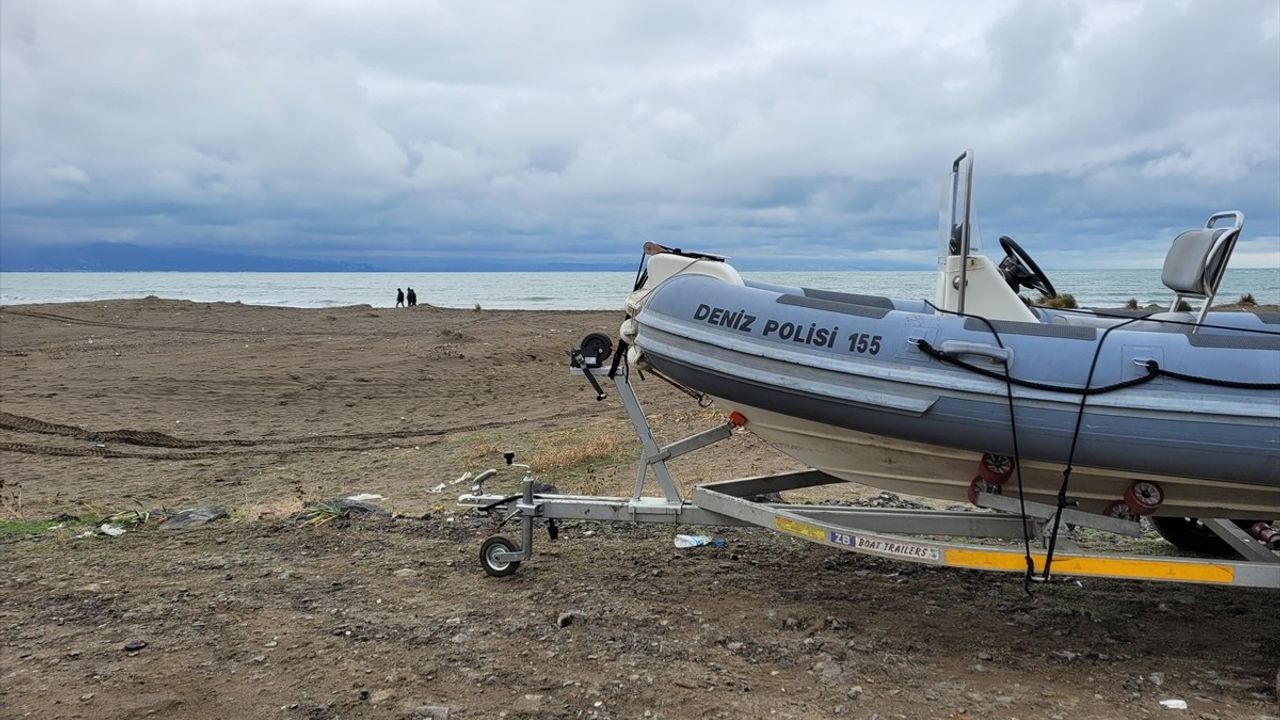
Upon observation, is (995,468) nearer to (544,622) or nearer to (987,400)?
(987,400)

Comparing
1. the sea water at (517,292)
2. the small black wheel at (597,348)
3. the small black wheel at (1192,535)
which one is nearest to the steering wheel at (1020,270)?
the small black wheel at (1192,535)

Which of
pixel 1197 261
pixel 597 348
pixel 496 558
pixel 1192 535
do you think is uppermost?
pixel 1197 261

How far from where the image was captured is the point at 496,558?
450cm

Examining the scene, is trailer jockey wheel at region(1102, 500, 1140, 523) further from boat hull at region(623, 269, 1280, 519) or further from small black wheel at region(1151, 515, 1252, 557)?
small black wheel at region(1151, 515, 1252, 557)

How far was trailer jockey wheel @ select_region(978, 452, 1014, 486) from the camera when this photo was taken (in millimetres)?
3531

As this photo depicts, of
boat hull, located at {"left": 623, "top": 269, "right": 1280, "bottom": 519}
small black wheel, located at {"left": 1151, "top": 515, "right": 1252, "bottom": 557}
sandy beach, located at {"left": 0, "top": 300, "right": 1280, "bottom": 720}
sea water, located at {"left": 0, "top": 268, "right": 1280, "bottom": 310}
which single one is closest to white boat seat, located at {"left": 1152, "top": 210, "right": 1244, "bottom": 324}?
boat hull, located at {"left": 623, "top": 269, "right": 1280, "bottom": 519}

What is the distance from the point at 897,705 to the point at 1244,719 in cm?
117

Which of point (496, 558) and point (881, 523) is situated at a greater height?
point (881, 523)

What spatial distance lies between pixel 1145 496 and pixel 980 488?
0.60 metres

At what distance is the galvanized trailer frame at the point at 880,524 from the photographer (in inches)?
130

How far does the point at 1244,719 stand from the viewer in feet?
10.0

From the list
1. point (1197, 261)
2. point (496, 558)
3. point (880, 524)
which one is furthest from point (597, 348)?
point (1197, 261)

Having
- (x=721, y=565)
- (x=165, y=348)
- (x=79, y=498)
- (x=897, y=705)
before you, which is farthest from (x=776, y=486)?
(x=165, y=348)

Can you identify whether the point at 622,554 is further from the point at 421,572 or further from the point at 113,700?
the point at 113,700
